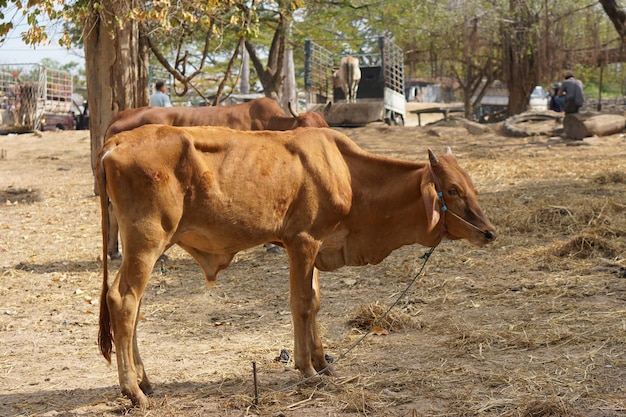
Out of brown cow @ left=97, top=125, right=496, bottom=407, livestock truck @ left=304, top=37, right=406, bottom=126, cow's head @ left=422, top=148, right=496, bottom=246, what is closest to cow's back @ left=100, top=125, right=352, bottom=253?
brown cow @ left=97, top=125, right=496, bottom=407

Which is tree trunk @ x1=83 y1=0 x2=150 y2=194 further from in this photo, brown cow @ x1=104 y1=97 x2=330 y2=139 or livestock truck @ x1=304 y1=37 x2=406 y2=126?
livestock truck @ x1=304 y1=37 x2=406 y2=126

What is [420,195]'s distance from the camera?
5.42 meters

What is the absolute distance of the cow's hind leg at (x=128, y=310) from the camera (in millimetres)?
4750

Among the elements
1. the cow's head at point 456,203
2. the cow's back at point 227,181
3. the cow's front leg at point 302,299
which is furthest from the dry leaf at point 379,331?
the cow's back at point 227,181

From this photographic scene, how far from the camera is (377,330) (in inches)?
252

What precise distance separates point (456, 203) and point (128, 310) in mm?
2162

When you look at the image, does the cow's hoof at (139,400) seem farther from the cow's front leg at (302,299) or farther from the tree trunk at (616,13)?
the tree trunk at (616,13)

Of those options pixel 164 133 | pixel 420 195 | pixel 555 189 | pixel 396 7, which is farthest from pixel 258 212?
pixel 396 7

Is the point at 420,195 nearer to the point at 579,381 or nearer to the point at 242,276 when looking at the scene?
the point at 579,381

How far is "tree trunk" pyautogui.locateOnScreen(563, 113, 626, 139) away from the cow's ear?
1308 cm

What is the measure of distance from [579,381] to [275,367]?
6.53 ft

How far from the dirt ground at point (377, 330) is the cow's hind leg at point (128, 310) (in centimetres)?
15

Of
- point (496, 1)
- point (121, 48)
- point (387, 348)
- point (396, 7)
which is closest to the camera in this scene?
point (387, 348)

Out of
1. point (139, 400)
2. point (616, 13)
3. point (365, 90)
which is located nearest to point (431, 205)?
point (139, 400)
